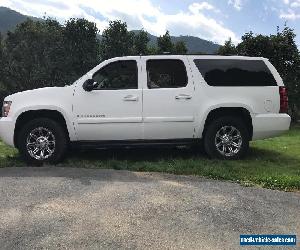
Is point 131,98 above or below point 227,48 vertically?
below

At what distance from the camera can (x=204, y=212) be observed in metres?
5.85

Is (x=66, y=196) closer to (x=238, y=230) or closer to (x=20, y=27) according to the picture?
(x=238, y=230)

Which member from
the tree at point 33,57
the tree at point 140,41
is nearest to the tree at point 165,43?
the tree at point 140,41

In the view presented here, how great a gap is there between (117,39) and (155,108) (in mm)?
32522

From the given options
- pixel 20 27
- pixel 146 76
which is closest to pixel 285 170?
pixel 146 76

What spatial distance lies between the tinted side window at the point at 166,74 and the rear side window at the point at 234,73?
0.39 metres

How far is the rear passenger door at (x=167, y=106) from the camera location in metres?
9.05

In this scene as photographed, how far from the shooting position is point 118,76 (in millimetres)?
9367

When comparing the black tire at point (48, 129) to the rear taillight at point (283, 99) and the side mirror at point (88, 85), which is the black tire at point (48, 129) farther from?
the rear taillight at point (283, 99)

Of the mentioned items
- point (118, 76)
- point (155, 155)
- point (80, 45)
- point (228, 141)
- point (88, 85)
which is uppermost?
point (80, 45)

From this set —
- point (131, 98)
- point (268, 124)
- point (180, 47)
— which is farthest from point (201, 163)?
A: point (180, 47)

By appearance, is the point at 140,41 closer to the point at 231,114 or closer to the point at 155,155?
the point at 155,155

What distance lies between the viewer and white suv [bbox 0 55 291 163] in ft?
29.3

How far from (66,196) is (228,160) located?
396 centimetres
